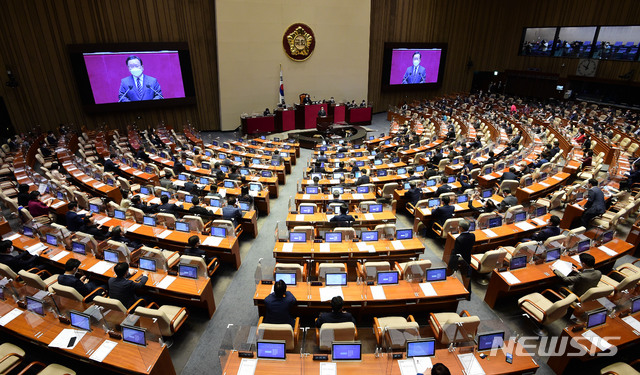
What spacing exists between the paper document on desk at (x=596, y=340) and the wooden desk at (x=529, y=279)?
1.25m

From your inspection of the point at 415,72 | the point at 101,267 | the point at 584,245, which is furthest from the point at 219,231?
the point at 415,72

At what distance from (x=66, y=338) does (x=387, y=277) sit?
5.23 m

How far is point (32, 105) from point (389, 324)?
68.4ft

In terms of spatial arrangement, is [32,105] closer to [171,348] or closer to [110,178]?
[110,178]

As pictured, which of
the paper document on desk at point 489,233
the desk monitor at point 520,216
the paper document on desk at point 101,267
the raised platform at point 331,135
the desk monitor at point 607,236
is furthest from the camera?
the raised platform at point 331,135

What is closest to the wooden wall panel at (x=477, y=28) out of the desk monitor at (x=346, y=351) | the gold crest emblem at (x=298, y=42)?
the gold crest emblem at (x=298, y=42)

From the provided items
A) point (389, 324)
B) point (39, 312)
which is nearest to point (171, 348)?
point (39, 312)

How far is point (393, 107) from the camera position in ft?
88.1

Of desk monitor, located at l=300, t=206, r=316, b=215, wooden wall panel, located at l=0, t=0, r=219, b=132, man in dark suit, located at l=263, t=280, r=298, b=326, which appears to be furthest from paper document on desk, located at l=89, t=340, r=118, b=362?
wooden wall panel, located at l=0, t=0, r=219, b=132

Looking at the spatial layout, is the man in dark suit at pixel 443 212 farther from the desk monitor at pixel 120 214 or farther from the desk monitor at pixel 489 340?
the desk monitor at pixel 120 214

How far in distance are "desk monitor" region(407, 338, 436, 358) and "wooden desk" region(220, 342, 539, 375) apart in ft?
0.50

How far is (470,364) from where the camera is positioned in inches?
180

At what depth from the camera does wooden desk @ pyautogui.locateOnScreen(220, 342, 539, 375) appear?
445 cm

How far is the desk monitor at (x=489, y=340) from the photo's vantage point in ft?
15.4
